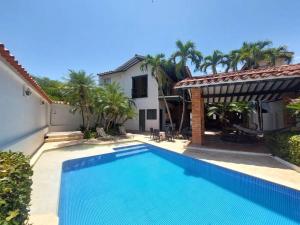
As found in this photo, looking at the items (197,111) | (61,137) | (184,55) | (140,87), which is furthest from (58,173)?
(140,87)

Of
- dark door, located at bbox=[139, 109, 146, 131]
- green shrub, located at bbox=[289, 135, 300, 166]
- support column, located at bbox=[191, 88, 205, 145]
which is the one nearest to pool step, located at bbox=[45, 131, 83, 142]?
dark door, located at bbox=[139, 109, 146, 131]

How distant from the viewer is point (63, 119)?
67.8ft

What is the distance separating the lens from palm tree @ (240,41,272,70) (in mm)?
21094

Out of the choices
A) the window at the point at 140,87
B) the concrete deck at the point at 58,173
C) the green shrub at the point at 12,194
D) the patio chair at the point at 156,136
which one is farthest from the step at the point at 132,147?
the green shrub at the point at 12,194

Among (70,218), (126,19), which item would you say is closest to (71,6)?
(126,19)

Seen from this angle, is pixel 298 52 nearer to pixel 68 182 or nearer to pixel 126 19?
pixel 126 19

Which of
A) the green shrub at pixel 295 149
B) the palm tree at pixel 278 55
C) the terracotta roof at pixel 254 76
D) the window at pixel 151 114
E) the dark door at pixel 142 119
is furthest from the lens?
the dark door at pixel 142 119

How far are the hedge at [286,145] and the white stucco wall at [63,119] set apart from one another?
62.8 feet

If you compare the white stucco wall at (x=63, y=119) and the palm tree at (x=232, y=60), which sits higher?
the palm tree at (x=232, y=60)

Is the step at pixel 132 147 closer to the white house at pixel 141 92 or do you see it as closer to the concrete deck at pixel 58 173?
the concrete deck at pixel 58 173

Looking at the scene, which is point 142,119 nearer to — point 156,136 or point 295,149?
point 156,136

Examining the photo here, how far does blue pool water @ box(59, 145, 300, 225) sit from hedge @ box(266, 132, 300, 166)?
219 centimetres

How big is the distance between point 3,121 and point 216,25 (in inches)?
660

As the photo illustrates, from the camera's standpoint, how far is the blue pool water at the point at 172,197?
16.0ft
